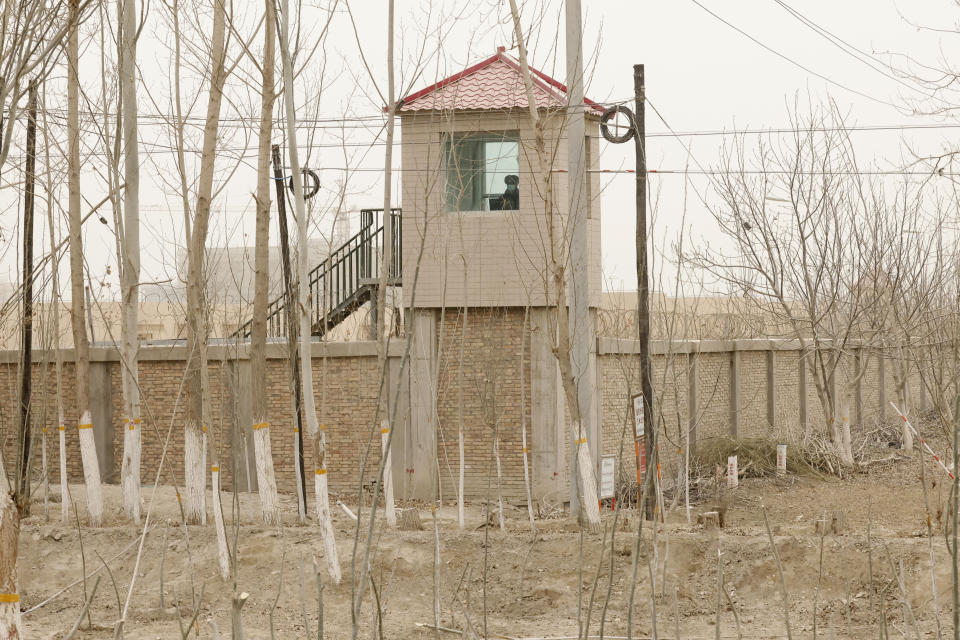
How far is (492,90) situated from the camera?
16547mm

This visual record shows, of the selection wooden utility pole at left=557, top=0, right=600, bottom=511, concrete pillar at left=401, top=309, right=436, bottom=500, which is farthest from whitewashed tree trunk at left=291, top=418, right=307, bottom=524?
concrete pillar at left=401, top=309, right=436, bottom=500

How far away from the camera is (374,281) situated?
17.2 meters

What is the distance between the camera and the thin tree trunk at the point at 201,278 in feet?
31.1

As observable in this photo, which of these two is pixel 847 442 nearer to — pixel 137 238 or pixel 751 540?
pixel 751 540

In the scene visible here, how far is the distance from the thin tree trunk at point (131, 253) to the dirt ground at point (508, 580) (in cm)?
69

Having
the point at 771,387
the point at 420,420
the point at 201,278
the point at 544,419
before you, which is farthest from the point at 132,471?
the point at 771,387

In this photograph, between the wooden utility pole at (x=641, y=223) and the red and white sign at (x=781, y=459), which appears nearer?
the wooden utility pole at (x=641, y=223)

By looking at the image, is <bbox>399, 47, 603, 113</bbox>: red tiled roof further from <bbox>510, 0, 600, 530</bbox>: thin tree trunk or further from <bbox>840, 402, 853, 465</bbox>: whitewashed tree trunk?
<bbox>840, 402, 853, 465</bbox>: whitewashed tree trunk

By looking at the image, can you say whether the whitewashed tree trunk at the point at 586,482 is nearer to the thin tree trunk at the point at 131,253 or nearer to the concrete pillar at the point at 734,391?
the thin tree trunk at the point at 131,253

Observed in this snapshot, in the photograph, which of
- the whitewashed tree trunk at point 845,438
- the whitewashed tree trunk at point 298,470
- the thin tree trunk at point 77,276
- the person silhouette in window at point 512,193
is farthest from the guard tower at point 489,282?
the whitewashed tree trunk at point 845,438

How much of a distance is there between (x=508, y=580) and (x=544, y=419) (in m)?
6.17

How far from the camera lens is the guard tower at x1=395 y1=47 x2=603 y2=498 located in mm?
16281

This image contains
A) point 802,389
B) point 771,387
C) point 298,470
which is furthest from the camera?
point 802,389

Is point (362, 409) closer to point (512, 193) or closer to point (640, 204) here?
point (512, 193)
